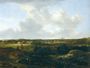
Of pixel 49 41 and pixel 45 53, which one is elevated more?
pixel 49 41

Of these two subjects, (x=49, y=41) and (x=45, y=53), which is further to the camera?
(x=49, y=41)

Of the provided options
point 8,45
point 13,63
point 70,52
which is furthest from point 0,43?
point 70,52

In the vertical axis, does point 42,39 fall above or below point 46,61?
above

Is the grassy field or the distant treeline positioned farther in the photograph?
the distant treeline

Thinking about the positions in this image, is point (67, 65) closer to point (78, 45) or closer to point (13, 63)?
point (78, 45)

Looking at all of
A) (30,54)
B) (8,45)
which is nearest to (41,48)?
(30,54)

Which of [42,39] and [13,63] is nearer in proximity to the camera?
[13,63]

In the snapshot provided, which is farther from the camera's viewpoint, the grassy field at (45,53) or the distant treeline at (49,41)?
the distant treeline at (49,41)

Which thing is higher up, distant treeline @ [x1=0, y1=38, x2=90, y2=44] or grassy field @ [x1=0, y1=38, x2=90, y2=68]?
distant treeline @ [x1=0, y1=38, x2=90, y2=44]
